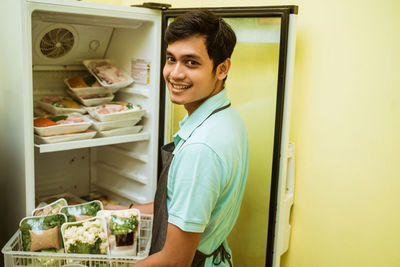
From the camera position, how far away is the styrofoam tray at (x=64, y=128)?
5.63 ft

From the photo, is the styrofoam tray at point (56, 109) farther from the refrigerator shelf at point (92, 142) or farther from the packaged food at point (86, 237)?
the packaged food at point (86, 237)

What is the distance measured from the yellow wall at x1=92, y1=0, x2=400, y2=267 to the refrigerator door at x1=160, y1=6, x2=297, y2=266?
0.14 m

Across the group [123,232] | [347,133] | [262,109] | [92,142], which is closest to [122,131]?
[92,142]

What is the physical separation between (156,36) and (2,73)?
2.27 feet

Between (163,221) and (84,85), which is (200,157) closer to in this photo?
(163,221)

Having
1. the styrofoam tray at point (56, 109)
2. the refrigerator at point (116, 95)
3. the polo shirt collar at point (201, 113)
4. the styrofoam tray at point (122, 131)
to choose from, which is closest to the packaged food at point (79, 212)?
the refrigerator at point (116, 95)

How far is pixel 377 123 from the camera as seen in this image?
157cm

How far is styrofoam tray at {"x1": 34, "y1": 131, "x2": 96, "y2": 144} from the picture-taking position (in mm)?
1722

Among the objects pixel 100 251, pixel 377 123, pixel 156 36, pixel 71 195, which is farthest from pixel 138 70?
pixel 377 123

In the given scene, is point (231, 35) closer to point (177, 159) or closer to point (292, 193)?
point (177, 159)

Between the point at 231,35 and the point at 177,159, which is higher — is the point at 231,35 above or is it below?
above

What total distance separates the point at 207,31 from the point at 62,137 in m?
0.85

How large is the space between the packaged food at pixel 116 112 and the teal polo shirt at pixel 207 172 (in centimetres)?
64

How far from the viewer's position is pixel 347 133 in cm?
166
